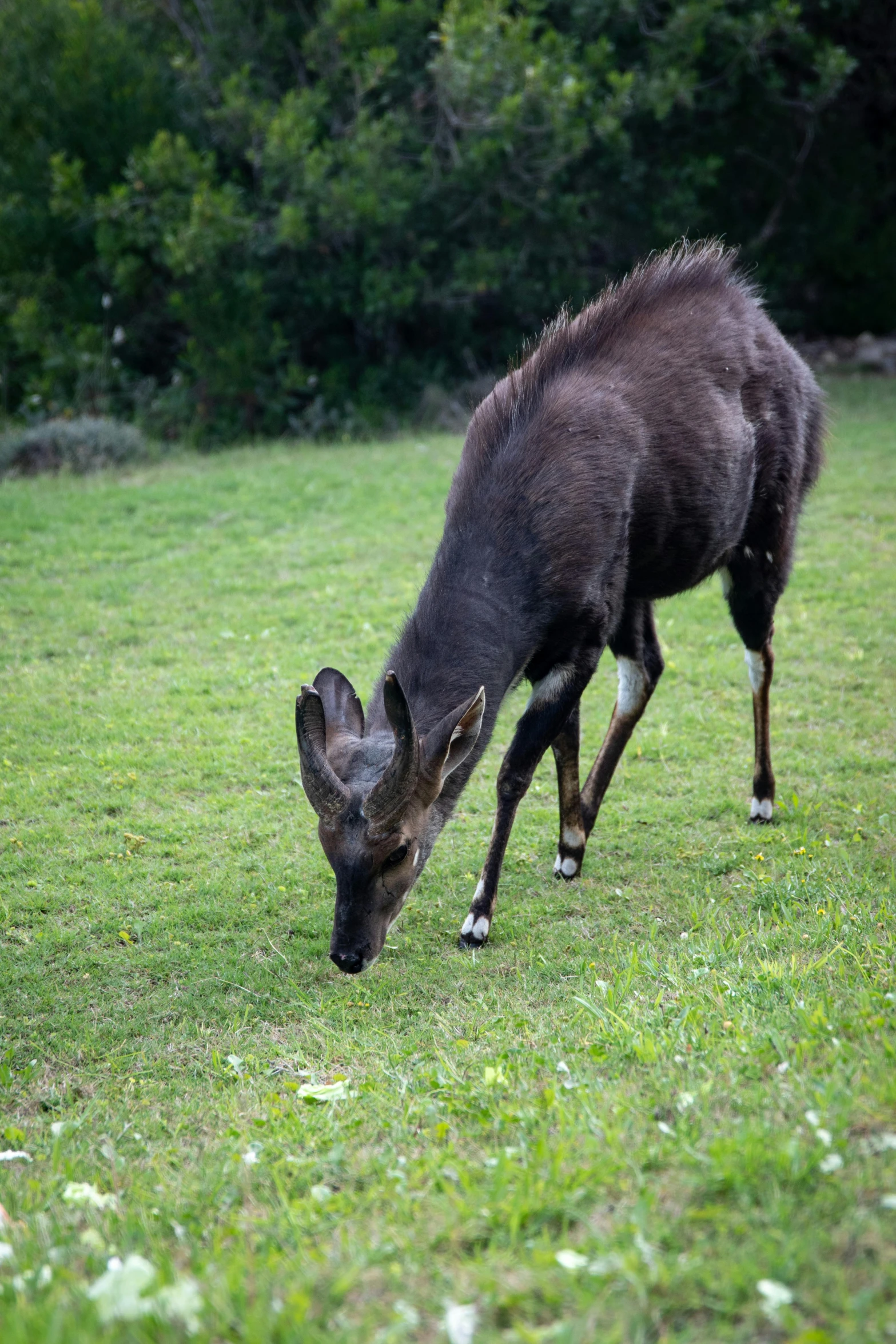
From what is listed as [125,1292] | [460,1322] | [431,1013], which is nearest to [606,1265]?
[460,1322]

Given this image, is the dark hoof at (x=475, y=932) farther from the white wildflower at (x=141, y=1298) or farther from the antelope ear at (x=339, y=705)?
the white wildflower at (x=141, y=1298)

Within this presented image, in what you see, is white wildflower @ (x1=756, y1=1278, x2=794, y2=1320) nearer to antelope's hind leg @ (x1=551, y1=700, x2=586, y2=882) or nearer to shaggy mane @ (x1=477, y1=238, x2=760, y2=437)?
antelope's hind leg @ (x1=551, y1=700, x2=586, y2=882)

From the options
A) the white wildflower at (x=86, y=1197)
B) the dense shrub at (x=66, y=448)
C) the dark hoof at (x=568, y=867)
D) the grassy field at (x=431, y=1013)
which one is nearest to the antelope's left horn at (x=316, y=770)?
the grassy field at (x=431, y=1013)

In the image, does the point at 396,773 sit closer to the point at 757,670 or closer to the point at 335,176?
the point at 757,670

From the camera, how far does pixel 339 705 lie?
16.8ft

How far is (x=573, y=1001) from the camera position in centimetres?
468

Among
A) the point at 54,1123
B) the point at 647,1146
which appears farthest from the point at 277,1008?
the point at 647,1146

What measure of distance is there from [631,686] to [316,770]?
2505 mm

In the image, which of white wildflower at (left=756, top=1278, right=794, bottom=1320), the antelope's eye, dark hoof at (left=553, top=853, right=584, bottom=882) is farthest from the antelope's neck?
white wildflower at (left=756, top=1278, right=794, bottom=1320)

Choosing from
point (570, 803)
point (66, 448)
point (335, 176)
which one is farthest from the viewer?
point (335, 176)

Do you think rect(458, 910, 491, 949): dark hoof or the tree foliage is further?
the tree foliage

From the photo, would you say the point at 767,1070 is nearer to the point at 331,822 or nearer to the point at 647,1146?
the point at 647,1146

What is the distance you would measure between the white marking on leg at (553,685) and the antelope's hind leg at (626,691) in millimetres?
896

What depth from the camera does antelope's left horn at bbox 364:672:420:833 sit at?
4426mm
